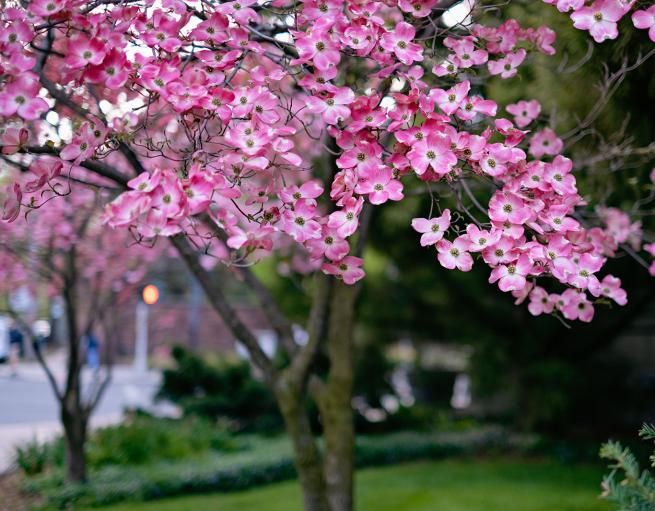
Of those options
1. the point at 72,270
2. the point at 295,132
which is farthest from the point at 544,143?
the point at 72,270

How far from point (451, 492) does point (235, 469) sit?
1908 millimetres

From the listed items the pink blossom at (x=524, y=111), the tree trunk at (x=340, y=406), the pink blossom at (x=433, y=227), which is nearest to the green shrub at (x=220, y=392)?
the tree trunk at (x=340, y=406)

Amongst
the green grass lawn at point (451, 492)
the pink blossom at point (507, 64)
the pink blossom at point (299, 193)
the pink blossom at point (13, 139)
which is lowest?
the green grass lawn at point (451, 492)

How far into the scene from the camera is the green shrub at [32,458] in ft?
21.2

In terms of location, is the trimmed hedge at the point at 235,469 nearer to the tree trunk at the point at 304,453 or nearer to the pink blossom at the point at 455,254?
the tree trunk at the point at 304,453

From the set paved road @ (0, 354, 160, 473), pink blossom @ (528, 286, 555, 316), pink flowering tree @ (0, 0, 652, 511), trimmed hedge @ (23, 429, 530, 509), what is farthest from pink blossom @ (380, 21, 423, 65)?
paved road @ (0, 354, 160, 473)

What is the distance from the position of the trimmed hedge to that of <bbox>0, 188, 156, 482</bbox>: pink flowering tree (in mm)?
293

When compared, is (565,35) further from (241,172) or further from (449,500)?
(449,500)

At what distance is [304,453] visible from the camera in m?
3.42

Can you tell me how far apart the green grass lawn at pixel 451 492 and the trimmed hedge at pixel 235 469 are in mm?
125

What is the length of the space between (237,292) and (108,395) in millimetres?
→ 5714

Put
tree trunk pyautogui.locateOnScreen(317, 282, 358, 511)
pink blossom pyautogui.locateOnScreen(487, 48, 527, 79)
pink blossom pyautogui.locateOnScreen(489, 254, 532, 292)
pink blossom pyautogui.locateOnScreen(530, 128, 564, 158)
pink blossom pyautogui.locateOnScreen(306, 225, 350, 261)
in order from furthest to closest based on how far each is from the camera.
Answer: tree trunk pyautogui.locateOnScreen(317, 282, 358, 511) < pink blossom pyautogui.locateOnScreen(530, 128, 564, 158) < pink blossom pyautogui.locateOnScreen(487, 48, 527, 79) < pink blossom pyautogui.locateOnScreen(306, 225, 350, 261) < pink blossom pyautogui.locateOnScreen(489, 254, 532, 292)

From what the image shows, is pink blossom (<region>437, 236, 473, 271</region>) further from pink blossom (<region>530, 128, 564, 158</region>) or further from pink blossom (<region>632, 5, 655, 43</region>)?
pink blossom (<region>530, 128, 564, 158</region>)

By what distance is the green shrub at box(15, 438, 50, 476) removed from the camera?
6457 mm
